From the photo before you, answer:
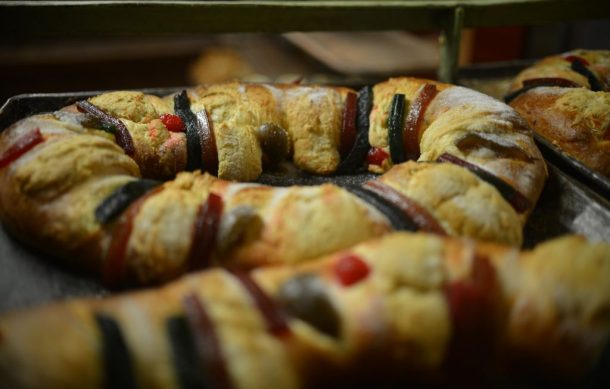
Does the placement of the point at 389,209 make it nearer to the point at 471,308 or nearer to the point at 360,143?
the point at 471,308

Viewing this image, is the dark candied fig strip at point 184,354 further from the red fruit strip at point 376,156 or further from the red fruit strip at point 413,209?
the red fruit strip at point 376,156

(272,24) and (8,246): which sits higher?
(272,24)

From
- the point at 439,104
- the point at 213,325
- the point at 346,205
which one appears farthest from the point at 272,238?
the point at 439,104

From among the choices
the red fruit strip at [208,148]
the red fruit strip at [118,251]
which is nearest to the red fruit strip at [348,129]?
the red fruit strip at [208,148]

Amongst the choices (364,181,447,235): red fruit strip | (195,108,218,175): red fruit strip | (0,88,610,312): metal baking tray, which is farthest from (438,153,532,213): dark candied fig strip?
(195,108,218,175): red fruit strip

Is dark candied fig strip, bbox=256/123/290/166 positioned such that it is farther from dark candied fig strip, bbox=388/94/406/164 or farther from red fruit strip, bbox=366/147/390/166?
dark candied fig strip, bbox=388/94/406/164

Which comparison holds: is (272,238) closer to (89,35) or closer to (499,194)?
(499,194)
